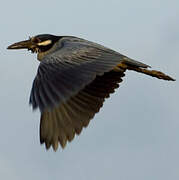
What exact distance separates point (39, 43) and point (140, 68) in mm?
1875

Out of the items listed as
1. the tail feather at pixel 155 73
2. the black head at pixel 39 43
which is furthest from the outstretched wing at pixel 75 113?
the black head at pixel 39 43

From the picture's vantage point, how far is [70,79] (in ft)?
34.9

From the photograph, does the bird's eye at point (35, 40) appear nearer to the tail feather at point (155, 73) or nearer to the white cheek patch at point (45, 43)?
the white cheek patch at point (45, 43)

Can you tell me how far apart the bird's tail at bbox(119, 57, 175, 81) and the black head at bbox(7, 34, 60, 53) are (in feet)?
4.84

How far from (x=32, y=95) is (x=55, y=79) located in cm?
41

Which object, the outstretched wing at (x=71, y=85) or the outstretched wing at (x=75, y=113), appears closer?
the outstretched wing at (x=71, y=85)

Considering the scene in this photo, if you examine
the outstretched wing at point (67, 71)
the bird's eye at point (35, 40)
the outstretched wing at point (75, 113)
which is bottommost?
the outstretched wing at point (75, 113)

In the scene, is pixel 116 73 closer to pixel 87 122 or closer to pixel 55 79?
pixel 87 122

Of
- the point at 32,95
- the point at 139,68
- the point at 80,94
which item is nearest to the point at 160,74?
the point at 139,68

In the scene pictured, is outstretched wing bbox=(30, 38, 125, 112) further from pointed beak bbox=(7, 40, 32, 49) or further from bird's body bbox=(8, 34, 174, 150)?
pointed beak bbox=(7, 40, 32, 49)

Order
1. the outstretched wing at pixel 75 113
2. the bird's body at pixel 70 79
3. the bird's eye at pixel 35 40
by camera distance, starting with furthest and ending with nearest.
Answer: the bird's eye at pixel 35 40 < the outstretched wing at pixel 75 113 < the bird's body at pixel 70 79

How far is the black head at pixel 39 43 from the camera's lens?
13.8m

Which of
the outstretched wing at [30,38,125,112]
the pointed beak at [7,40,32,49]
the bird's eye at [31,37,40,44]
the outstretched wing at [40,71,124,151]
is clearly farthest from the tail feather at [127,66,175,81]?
the pointed beak at [7,40,32,49]

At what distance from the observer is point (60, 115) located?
13.0m
